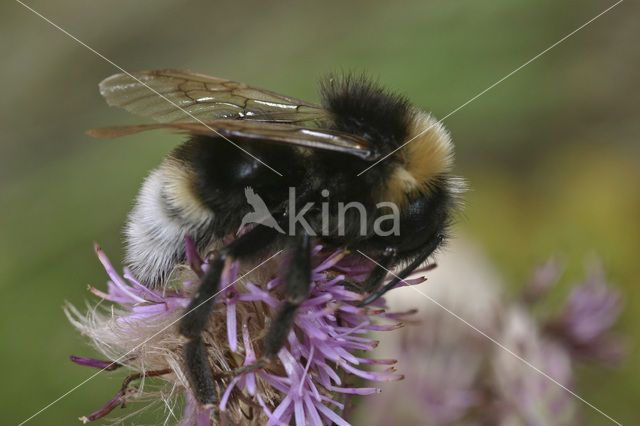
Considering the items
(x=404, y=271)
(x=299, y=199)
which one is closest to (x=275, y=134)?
(x=299, y=199)

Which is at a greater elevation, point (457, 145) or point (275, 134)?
point (457, 145)

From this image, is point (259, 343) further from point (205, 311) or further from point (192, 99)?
point (192, 99)

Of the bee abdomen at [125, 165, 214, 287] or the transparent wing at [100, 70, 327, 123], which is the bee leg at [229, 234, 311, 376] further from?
the transparent wing at [100, 70, 327, 123]

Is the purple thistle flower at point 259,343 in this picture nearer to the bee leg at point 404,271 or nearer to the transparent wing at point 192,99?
the bee leg at point 404,271

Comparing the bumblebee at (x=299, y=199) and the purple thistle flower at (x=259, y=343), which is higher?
the bumblebee at (x=299, y=199)

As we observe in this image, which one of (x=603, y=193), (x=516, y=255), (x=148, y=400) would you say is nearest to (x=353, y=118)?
(x=148, y=400)

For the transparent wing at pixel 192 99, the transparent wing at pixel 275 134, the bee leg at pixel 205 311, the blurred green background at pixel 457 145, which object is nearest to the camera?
A: the transparent wing at pixel 275 134

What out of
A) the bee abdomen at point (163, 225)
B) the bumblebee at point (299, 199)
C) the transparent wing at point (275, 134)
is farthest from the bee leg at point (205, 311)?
the transparent wing at point (275, 134)

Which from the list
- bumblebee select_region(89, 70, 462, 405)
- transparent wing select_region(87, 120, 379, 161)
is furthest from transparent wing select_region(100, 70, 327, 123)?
transparent wing select_region(87, 120, 379, 161)
